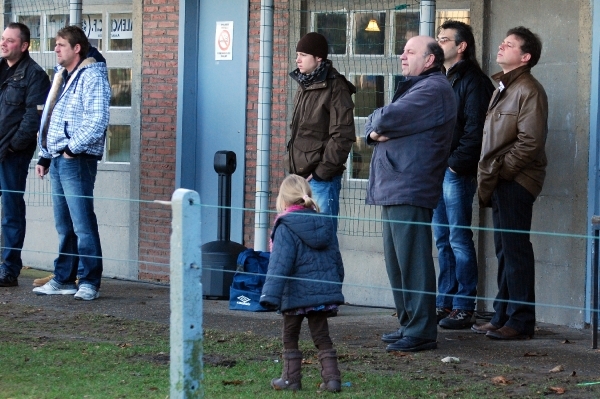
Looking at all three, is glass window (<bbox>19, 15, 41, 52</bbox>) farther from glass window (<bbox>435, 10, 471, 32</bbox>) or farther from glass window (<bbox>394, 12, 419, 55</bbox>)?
glass window (<bbox>435, 10, 471, 32</bbox>)

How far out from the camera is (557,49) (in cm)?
860

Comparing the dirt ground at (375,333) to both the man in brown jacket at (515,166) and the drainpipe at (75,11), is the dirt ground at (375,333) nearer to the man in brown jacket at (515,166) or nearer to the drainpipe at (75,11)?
the man in brown jacket at (515,166)

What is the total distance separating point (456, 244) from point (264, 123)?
2.32 meters

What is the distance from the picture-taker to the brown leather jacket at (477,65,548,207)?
7688mm

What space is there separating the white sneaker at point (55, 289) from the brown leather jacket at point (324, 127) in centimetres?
245

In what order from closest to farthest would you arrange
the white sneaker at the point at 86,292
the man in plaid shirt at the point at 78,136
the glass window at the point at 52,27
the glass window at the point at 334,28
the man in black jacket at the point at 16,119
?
the man in plaid shirt at the point at 78,136
the white sneaker at the point at 86,292
the man in black jacket at the point at 16,119
the glass window at the point at 334,28
the glass window at the point at 52,27

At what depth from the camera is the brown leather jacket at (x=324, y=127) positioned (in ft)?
27.5

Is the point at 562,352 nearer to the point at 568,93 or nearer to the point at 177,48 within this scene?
the point at 568,93

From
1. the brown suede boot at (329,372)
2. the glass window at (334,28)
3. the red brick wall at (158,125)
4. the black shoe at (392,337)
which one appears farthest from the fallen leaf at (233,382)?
the red brick wall at (158,125)

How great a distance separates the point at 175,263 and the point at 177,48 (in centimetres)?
652

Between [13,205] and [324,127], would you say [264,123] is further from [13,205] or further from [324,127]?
[13,205]

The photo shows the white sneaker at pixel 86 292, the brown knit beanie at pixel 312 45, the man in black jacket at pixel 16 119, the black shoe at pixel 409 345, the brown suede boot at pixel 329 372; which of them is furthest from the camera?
the man in black jacket at pixel 16 119

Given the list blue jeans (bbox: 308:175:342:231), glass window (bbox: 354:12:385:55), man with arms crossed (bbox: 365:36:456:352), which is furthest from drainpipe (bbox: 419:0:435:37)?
blue jeans (bbox: 308:175:342:231)

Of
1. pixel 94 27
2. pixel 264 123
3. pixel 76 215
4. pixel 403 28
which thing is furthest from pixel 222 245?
pixel 94 27
